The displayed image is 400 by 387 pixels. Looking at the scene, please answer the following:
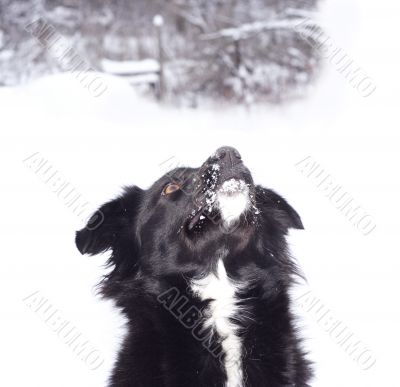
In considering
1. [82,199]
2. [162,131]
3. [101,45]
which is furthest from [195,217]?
[101,45]

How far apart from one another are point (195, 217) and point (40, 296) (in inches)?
99.9

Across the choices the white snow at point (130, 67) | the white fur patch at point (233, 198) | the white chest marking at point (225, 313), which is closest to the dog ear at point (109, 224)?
the white chest marking at point (225, 313)

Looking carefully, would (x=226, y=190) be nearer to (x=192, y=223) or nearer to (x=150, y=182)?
(x=192, y=223)

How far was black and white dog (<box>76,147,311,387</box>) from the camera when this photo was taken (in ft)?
9.55

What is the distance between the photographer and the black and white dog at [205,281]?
291 centimetres

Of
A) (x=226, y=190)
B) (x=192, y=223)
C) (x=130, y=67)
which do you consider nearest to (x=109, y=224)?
(x=192, y=223)

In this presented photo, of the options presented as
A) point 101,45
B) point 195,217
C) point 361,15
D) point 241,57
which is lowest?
point 195,217

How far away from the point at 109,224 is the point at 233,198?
1082mm

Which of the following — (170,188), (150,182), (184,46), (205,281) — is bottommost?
(205,281)

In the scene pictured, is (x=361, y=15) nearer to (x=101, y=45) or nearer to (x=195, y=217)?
(x=195, y=217)

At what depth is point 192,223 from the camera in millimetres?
3170

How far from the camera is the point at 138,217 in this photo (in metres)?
3.71

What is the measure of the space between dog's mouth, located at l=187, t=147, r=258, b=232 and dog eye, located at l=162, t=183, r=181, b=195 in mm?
383

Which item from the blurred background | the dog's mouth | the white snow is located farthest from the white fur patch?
the white snow
